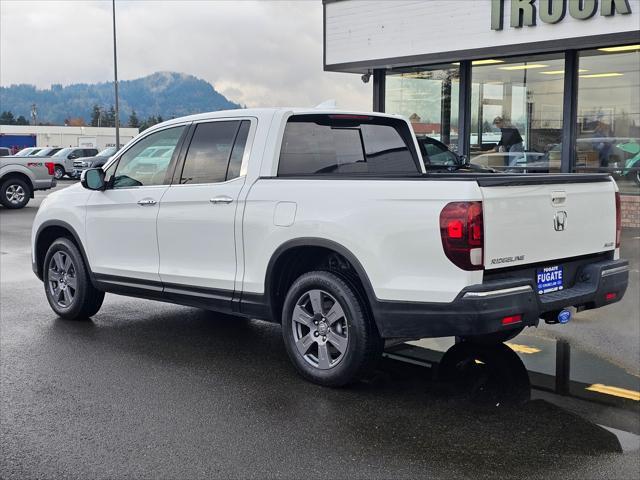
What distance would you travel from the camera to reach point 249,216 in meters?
5.70

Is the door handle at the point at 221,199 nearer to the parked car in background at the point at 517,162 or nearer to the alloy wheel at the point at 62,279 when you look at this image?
the alloy wheel at the point at 62,279

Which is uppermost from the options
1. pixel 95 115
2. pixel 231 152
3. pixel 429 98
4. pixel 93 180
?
pixel 95 115

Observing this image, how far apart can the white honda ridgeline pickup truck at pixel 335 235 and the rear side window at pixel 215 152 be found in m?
0.01

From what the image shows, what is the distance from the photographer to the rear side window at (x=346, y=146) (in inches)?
234

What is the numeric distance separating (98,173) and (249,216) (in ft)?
6.67

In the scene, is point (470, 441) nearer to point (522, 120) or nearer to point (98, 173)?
point (98, 173)

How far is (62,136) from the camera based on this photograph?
8688cm

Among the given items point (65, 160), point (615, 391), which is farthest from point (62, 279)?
point (65, 160)

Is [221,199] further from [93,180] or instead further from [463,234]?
[463,234]

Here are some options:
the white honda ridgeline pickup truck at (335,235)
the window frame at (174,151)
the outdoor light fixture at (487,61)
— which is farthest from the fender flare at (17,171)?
the window frame at (174,151)

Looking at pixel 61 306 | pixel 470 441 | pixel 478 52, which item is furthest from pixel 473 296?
pixel 478 52

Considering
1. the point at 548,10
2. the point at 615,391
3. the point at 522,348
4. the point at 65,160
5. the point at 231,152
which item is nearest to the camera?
the point at 615,391

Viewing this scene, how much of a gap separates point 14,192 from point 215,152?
16719 millimetres

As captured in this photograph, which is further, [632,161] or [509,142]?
[509,142]
